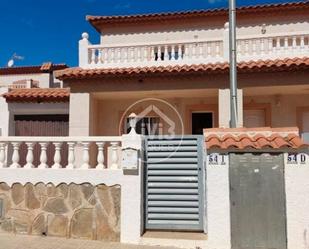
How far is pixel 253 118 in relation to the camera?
12.0 metres

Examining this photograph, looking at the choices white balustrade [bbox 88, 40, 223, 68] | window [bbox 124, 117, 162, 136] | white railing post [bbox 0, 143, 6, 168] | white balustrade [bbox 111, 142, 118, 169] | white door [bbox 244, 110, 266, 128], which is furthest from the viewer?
window [bbox 124, 117, 162, 136]

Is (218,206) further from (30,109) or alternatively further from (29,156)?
(30,109)

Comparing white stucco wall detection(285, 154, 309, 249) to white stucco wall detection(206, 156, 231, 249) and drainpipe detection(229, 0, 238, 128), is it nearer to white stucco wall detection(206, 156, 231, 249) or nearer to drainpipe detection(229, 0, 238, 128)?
white stucco wall detection(206, 156, 231, 249)

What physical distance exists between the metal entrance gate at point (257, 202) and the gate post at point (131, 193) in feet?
6.14

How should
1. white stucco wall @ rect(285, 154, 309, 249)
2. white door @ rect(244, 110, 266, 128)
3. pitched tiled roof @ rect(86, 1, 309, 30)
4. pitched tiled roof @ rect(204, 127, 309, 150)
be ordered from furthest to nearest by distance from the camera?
pitched tiled roof @ rect(86, 1, 309, 30)
white door @ rect(244, 110, 266, 128)
pitched tiled roof @ rect(204, 127, 309, 150)
white stucco wall @ rect(285, 154, 309, 249)

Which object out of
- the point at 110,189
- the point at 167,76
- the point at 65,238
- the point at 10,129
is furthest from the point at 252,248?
the point at 10,129

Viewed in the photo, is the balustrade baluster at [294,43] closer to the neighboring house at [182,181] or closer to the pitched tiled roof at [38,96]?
the neighboring house at [182,181]

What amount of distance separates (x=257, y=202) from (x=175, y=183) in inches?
68.0

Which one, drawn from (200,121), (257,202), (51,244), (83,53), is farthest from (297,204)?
(83,53)

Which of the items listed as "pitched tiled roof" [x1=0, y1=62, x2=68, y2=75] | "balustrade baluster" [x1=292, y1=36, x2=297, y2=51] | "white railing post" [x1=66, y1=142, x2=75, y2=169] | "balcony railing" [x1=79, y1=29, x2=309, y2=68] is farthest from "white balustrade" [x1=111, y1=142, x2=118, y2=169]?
"pitched tiled roof" [x1=0, y1=62, x2=68, y2=75]

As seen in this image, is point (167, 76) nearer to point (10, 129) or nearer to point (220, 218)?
point (220, 218)

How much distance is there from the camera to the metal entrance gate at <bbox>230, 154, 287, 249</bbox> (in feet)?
19.3

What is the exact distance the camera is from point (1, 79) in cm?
2534

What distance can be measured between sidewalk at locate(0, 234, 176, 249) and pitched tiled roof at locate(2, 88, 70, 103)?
6.37 meters
